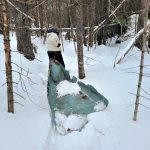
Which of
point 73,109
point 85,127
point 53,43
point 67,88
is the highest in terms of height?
point 53,43

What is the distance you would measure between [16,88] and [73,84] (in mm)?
1610

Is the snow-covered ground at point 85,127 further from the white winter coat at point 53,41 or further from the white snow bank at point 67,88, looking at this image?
the white winter coat at point 53,41

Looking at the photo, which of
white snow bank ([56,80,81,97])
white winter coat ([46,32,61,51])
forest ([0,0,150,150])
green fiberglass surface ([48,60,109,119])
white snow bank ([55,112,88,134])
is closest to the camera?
forest ([0,0,150,150])

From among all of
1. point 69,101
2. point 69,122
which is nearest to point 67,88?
point 69,101

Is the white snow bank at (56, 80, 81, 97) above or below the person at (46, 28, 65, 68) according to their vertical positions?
below

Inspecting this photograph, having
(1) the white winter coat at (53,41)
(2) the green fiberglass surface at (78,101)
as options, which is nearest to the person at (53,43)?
(1) the white winter coat at (53,41)

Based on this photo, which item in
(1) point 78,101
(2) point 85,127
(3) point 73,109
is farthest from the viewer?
(1) point 78,101

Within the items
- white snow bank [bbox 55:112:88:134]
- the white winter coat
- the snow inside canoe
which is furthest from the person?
white snow bank [bbox 55:112:88:134]

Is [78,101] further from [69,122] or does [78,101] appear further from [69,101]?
[69,122]

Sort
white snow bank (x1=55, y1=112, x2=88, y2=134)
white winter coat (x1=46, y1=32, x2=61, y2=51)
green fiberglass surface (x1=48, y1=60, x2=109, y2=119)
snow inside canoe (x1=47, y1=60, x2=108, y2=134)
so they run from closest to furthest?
white snow bank (x1=55, y1=112, x2=88, y2=134) → snow inside canoe (x1=47, y1=60, x2=108, y2=134) → green fiberglass surface (x1=48, y1=60, x2=109, y2=119) → white winter coat (x1=46, y1=32, x2=61, y2=51)

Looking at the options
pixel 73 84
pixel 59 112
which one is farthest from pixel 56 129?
pixel 73 84

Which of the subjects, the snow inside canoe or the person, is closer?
the snow inside canoe

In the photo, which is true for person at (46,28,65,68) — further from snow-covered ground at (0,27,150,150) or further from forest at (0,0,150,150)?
snow-covered ground at (0,27,150,150)

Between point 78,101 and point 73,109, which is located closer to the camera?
point 73,109
